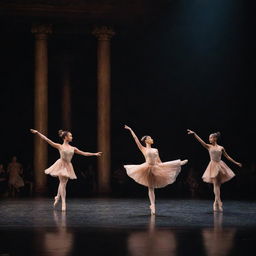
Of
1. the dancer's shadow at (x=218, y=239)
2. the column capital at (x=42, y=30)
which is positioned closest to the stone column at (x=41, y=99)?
the column capital at (x=42, y=30)

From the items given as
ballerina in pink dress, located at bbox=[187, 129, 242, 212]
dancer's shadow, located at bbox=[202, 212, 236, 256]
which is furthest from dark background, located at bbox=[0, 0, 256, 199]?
dancer's shadow, located at bbox=[202, 212, 236, 256]

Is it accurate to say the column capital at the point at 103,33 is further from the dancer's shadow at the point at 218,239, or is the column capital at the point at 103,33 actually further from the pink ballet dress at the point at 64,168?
the dancer's shadow at the point at 218,239

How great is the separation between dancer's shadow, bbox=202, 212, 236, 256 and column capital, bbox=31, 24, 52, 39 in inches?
507

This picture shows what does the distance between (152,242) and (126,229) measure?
5.98 ft

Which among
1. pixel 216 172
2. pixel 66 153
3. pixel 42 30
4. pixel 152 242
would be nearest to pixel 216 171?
pixel 216 172

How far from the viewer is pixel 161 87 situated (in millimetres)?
31562

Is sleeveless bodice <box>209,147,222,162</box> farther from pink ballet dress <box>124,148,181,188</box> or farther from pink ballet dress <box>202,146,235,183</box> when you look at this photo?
pink ballet dress <box>124,148,181,188</box>

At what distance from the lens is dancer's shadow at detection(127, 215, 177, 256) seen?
884 cm

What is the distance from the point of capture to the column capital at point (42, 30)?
23.9 m

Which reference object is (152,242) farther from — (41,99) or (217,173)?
(41,99)

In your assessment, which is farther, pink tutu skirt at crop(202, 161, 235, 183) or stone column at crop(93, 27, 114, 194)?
stone column at crop(93, 27, 114, 194)

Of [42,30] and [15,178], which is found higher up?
[42,30]

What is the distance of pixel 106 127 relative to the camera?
24016mm

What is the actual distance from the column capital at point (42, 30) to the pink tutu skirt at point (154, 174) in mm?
10387
